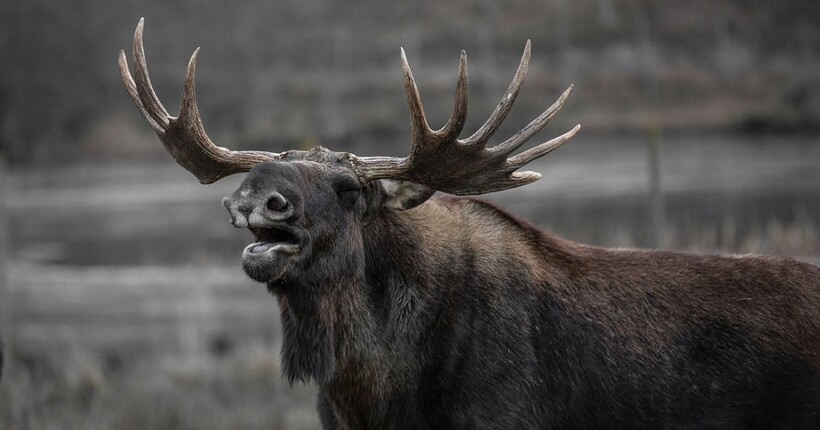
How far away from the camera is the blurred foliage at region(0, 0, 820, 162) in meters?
27.0

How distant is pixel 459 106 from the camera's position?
530cm

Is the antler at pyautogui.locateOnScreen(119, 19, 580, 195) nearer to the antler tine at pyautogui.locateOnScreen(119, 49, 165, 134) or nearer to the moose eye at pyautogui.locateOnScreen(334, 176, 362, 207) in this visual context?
the moose eye at pyautogui.locateOnScreen(334, 176, 362, 207)

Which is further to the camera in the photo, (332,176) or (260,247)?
(332,176)

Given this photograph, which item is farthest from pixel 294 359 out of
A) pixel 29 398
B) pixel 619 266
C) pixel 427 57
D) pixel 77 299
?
pixel 427 57

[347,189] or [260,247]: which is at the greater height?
[347,189]

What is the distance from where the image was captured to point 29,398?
10.1m

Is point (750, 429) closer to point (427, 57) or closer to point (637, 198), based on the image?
point (637, 198)

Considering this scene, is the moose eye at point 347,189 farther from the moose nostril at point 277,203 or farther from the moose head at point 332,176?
→ the moose nostril at point 277,203

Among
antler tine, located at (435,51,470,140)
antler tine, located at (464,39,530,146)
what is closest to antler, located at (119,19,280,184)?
antler tine, located at (435,51,470,140)

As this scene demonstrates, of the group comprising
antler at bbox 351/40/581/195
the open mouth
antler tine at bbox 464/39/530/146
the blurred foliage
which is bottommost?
the open mouth

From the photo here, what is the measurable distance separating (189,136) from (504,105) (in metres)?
1.67

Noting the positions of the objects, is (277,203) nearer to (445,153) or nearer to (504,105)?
(445,153)

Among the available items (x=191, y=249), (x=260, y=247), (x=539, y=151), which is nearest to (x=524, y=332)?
(x=539, y=151)

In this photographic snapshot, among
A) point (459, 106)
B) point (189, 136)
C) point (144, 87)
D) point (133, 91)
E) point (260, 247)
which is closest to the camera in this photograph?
point (260, 247)
